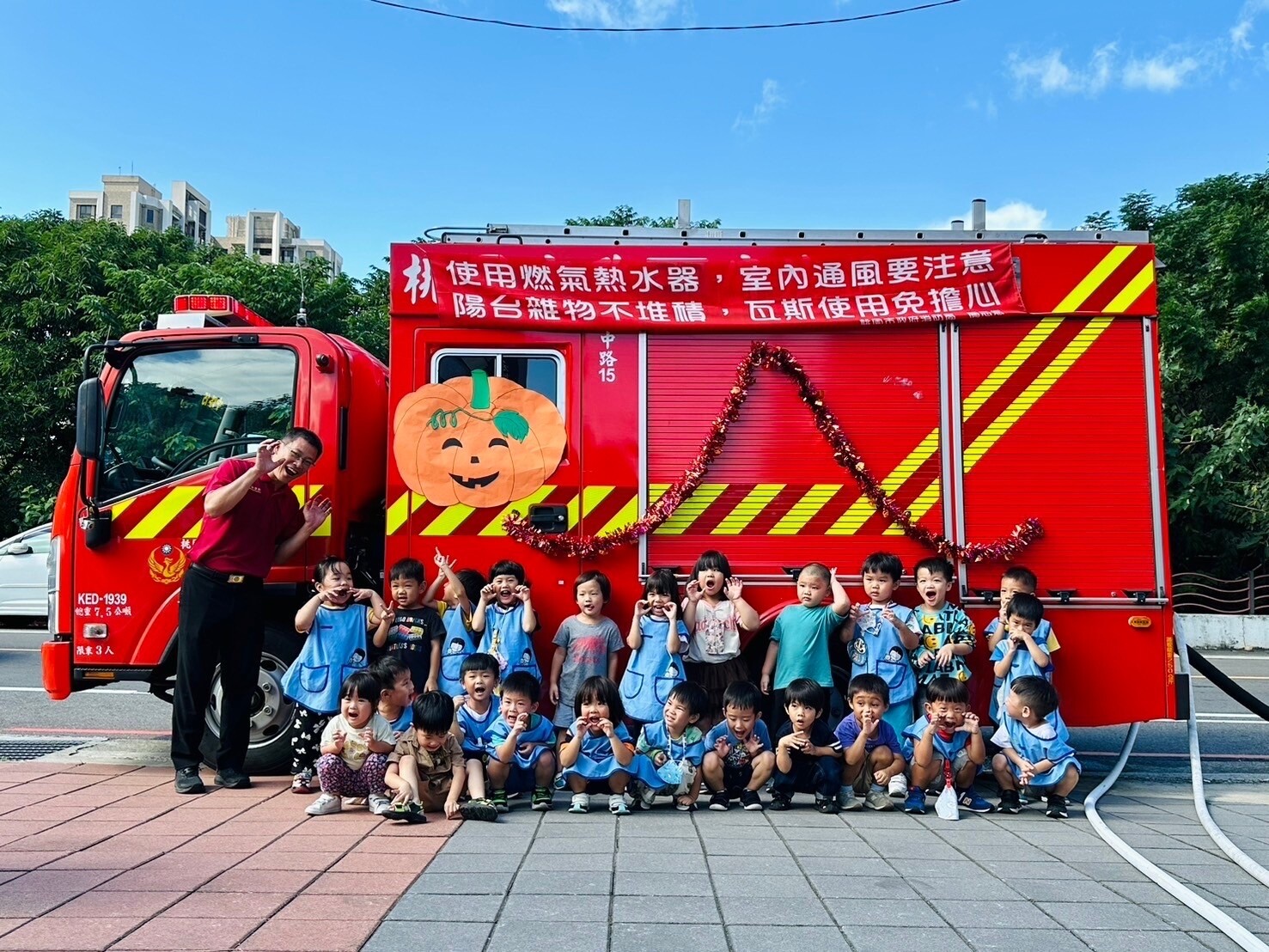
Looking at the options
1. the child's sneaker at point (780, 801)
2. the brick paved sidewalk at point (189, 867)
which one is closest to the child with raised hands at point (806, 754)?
the child's sneaker at point (780, 801)

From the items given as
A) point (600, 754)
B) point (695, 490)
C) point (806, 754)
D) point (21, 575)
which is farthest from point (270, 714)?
point (21, 575)

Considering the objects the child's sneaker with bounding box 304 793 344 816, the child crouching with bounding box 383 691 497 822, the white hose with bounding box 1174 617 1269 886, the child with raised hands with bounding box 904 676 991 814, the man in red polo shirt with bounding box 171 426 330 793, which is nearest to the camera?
Answer: the white hose with bounding box 1174 617 1269 886

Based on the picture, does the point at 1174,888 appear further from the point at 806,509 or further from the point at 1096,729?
the point at 1096,729

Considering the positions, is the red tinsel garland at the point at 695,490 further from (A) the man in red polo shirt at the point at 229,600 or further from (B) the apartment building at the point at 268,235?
(B) the apartment building at the point at 268,235

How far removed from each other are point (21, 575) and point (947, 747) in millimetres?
13049

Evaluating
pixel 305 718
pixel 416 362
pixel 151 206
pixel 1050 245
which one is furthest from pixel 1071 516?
pixel 151 206

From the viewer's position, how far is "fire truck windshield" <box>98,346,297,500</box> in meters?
5.91

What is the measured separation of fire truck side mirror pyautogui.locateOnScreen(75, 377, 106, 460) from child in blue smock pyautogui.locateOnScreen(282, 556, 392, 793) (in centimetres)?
152

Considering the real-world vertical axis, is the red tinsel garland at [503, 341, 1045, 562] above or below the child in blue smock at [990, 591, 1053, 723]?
above

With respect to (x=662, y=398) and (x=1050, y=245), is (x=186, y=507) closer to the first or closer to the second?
(x=662, y=398)

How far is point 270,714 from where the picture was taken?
581 centimetres

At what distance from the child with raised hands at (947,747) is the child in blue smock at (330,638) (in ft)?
9.64

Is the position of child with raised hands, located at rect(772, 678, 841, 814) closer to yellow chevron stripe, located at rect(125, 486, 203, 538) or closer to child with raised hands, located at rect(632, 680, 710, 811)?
child with raised hands, located at rect(632, 680, 710, 811)

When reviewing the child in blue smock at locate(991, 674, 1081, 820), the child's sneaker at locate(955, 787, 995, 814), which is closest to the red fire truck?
the child in blue smock at locate(991, 674, 1081, 820)
